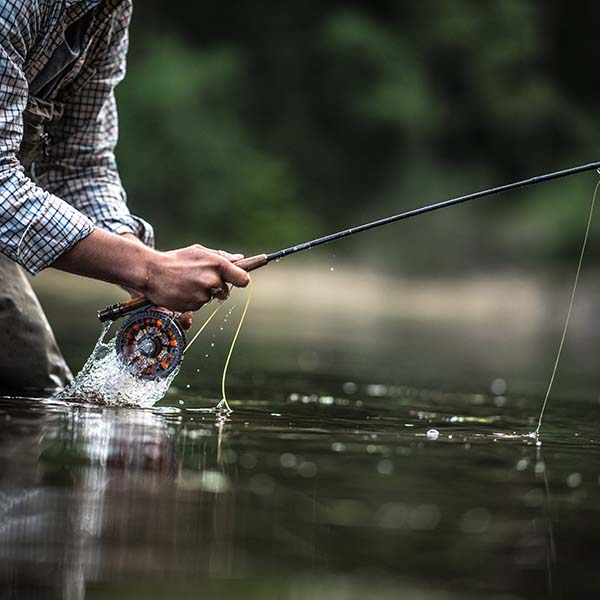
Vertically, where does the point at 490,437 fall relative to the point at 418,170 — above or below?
below

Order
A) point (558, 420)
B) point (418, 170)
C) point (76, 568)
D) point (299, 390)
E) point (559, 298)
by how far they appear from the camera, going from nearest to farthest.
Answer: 1. point (76, 568)
2. point (558, 420)
3. point (299, 390)
4. point (559, 298)
5. point (418, 170)

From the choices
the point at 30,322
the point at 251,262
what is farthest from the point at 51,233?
the point at 30,322

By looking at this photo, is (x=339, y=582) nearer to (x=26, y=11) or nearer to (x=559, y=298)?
(x=26, y=11)

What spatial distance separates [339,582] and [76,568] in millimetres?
348

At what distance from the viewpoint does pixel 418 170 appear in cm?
2866

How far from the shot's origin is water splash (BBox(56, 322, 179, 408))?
378cm

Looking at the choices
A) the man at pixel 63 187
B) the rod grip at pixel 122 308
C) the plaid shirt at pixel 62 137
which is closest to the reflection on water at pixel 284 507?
the rod grip at pixel 122 308

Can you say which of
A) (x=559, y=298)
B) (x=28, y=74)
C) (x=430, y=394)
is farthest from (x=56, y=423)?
(x=559, y=298)

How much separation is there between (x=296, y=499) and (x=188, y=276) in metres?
1.07

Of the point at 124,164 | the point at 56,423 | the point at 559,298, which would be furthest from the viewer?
the point at 124,164

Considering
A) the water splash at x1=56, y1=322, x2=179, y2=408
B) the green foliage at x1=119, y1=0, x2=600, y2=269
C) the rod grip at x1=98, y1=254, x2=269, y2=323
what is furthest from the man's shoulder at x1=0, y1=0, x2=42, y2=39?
the green foliage at x1=119, y1=0, x2=600, y2=269

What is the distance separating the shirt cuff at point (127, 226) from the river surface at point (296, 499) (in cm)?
53

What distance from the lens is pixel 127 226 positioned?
13.8 feet

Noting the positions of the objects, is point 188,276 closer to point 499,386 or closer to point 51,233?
point 51,233
